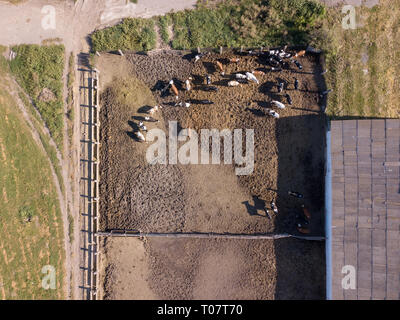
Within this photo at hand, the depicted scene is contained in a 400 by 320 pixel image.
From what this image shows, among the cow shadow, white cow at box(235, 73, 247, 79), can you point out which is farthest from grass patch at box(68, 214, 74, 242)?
white cow at box(235, 73, 247, 79)

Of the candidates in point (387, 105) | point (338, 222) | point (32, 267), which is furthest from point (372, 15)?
point (32, 267)

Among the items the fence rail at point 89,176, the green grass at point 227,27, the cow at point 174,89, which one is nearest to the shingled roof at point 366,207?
the green grass at point 227,27

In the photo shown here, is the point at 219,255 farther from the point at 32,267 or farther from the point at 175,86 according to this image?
the point at 32,267

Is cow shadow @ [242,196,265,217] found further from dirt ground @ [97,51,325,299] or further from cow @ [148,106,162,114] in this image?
Answer: cow @ [148,106,162,114]

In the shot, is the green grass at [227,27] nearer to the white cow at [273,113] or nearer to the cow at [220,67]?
the cow at [220,67]

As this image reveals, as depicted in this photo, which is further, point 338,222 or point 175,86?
point 175,86

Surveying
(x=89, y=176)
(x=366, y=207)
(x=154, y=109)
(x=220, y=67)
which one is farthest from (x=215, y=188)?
(x=366, y=207)
